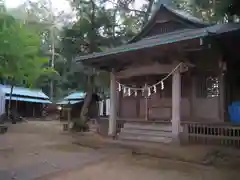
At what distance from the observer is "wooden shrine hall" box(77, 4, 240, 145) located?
31.3 ft

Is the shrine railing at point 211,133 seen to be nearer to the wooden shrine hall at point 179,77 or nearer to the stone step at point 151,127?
the wooden shrine hall at point 179,77

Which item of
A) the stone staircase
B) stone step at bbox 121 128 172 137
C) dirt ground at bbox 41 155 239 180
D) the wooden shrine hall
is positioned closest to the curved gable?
the wooden shrine hall

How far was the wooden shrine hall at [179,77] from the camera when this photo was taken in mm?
9555

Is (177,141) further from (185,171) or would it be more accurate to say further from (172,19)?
(172,19)

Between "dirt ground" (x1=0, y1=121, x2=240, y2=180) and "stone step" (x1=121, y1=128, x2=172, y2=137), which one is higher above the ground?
"stone step" (x1=121, y1=128, x2=172, y2=137)

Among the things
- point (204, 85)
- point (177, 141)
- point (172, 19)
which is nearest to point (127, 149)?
point (177, 141)

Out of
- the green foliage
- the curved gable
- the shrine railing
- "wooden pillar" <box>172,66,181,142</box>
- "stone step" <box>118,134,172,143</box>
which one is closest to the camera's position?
the shrine railing

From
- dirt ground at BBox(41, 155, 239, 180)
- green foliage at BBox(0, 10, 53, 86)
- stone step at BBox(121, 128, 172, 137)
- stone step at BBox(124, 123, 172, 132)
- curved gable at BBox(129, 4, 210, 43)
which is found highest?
curved gable at BBox(129, 4, 210, 43)

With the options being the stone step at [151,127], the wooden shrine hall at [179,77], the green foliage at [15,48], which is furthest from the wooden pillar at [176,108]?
the green foliage at [15,48]

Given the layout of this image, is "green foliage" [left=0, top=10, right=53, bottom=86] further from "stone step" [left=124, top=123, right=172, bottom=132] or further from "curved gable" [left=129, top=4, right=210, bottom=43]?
"stone step" [left=124, top=123, right=172, bottom=132]

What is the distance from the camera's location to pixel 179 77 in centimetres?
1030

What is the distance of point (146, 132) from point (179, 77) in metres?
2.89

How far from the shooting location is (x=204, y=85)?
11617 millimetres

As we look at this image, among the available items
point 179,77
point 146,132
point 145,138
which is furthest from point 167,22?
point 145,138
